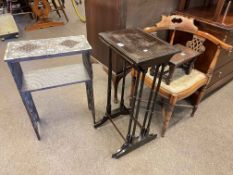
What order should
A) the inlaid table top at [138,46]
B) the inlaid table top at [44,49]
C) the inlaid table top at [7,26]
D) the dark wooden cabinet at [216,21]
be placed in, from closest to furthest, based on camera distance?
the inlaid table top at [138,46] → the inlaid table top at [44,49] → the dark wooden cabinet at [216,21] → the inlaid table top at [7,26]

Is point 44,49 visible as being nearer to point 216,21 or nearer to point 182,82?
point 182,82

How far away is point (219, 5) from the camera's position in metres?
1.51

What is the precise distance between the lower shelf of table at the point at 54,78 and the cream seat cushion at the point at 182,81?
53cm

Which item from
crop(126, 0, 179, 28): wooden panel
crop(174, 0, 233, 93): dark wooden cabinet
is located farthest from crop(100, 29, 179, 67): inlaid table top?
crop(174, 0, 233, 93): dark wooden cabinet

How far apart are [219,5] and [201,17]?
0.15 meters

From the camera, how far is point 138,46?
3.56 ft

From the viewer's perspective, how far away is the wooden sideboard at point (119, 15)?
1472 millimetres

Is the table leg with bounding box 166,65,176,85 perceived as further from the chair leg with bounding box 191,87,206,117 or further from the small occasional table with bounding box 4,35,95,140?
the small occasional table with bounding box 4,35,95,140

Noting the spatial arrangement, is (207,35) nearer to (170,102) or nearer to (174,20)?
(174,20)

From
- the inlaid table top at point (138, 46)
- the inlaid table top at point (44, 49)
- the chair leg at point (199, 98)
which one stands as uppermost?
the inlaid table top at point (138, 46)

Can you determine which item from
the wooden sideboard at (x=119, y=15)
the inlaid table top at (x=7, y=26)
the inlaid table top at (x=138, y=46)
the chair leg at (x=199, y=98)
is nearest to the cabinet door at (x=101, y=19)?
the wooden sideboard at (x=119, y=15)

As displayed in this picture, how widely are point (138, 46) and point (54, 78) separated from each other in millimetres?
680

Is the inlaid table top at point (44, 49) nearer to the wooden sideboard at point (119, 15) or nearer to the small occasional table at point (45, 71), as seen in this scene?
the small occasional table at point (45, 71)

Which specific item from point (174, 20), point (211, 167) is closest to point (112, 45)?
point (174, 20)
